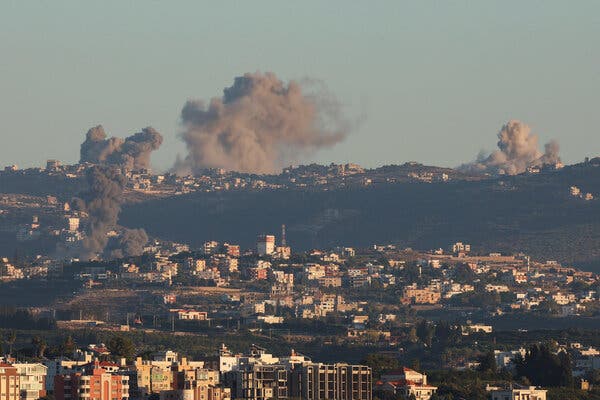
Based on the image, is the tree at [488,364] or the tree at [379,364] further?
the tree at [488,364]

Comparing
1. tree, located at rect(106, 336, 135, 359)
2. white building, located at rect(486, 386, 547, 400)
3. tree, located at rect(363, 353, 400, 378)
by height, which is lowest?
white building, located at rect(486, 386, 547, 400)

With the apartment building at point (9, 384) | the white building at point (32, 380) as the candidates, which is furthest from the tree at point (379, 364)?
the apartment building at point (9, 384)

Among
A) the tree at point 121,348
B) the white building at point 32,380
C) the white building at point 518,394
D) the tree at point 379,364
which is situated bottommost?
the white building at point 518,394

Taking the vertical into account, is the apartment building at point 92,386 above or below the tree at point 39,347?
below

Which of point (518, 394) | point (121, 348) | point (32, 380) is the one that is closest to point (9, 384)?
point (32, 380)

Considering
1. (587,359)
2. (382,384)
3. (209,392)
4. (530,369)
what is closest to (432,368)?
(587,359)

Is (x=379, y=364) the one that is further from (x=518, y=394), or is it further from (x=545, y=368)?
(x=518, y=394)

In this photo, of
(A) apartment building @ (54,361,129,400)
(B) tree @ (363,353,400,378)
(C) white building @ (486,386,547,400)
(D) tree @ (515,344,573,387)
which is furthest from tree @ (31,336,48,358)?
(C) white building @ (486,386,547,400)

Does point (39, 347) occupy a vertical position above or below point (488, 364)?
above

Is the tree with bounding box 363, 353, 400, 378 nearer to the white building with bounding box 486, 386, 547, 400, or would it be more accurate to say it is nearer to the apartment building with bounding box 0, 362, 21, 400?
the white building with bounding box 486, 386, 547, 400

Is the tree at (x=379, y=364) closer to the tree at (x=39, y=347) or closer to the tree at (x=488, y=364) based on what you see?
the tree at (x=488, y=364)

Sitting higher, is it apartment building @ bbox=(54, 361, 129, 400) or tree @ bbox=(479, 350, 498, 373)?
tree @ bbox=(479, 350, 498, 373)
